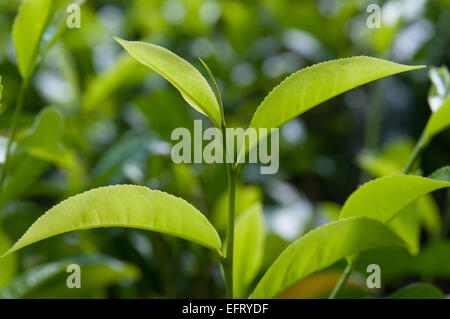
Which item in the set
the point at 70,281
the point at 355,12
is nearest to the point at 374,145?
the point at 355,12

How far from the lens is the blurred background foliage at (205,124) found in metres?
0.80

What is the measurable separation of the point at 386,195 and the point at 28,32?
1.41 feet

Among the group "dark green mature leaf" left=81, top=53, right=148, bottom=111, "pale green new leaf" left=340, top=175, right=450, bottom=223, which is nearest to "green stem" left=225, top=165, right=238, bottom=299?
"pale green new leaf" left=340, top=175, right=450, bottom=223

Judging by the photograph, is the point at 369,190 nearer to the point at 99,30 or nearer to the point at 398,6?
the point at 398,6

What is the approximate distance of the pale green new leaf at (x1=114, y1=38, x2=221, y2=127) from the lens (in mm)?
442

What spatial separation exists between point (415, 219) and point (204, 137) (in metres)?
0.43

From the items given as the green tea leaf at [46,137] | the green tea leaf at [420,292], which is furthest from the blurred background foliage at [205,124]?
the green tea leaf at [420,292]

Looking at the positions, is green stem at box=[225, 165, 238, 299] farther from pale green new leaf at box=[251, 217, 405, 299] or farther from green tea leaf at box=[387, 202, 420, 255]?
green tea leaf at box=[387, 202, 420, 255]

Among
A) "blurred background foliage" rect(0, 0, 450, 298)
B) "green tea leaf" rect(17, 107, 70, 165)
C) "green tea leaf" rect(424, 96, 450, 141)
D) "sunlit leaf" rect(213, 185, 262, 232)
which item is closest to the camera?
"green tea leaf" rect(424, 96, 450, 141)

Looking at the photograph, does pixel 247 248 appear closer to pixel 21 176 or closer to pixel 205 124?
pixel 21 176

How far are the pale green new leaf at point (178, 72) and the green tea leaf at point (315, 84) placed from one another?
0.05 metres

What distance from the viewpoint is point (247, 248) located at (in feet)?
2.24

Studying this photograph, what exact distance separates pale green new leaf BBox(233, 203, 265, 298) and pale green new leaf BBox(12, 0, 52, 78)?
1.06 ft

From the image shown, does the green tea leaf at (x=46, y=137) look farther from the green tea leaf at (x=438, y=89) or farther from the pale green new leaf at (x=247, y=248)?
the green tea leaf at (x=438, y=89)
